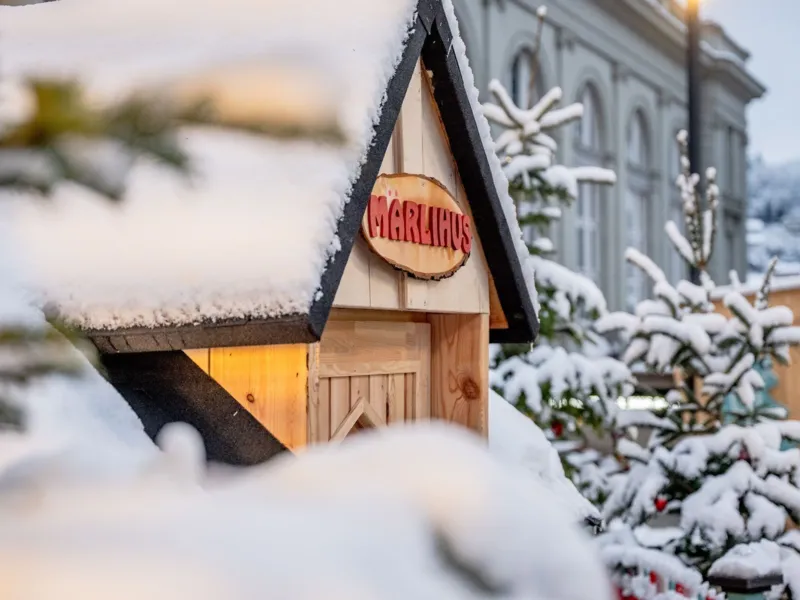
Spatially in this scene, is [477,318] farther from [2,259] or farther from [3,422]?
[3,422]

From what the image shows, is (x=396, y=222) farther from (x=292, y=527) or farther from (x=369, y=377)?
(x=292, y=527)

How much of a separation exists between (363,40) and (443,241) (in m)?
0.69

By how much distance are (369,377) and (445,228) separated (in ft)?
1.52

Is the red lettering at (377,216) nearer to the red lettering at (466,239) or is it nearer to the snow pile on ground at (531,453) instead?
the red lettering at (466,239)

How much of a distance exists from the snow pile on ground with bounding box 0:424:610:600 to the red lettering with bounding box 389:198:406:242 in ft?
3.42

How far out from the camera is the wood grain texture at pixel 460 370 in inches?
115

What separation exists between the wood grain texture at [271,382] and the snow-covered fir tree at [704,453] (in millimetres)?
3685

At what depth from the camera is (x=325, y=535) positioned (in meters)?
1.19

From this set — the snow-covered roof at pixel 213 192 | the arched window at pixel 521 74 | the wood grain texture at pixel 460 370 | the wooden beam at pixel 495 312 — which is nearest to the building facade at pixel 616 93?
the arched window at pixel 521 74

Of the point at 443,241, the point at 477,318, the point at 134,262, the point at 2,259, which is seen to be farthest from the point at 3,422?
the point at 477,318

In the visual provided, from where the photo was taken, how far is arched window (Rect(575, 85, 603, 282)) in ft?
52.4

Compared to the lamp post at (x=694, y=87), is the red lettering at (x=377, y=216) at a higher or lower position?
lower

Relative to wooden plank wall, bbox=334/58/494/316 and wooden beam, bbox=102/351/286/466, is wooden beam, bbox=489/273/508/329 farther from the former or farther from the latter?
wooden beam, bbox=102/351/286/466

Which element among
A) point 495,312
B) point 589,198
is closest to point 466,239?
point 495,312
